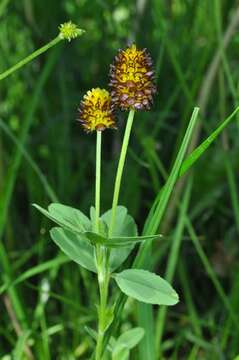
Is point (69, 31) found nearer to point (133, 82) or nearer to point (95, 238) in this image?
point (133, 82)

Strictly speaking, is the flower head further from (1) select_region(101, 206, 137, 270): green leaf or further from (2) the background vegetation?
(2) the background vegetation

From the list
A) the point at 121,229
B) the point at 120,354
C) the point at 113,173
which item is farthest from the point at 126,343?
the point at 113,173

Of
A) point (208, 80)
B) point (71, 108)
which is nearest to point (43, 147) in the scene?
point (71, 108)

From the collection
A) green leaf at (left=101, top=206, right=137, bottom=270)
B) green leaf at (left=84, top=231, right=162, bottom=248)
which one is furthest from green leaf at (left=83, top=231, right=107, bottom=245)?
green leaf at (left=101, top=206, right=137, bottom=270)

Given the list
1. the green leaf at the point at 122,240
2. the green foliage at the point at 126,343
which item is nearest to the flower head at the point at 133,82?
the green leaf at the point at 122,240

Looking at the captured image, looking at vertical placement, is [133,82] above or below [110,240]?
above

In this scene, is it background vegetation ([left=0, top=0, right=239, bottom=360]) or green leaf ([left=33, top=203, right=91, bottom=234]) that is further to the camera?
background vegetation ([left=0, top=0, right=239, bottom=360])
